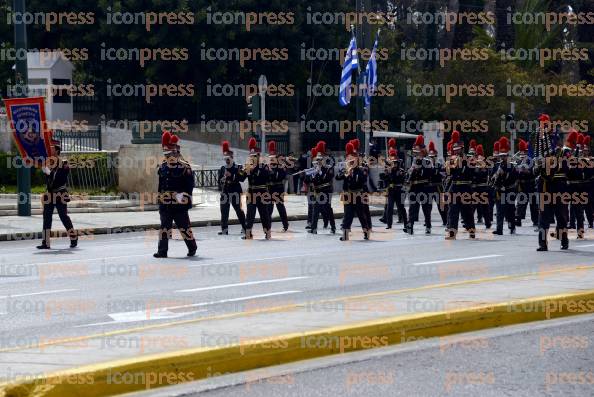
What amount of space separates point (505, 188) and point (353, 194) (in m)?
3.56

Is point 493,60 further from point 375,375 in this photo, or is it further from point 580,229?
point 375,375

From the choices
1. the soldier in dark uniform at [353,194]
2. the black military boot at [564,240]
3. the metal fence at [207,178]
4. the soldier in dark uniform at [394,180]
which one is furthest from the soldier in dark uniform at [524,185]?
the metal fence at [207,178]

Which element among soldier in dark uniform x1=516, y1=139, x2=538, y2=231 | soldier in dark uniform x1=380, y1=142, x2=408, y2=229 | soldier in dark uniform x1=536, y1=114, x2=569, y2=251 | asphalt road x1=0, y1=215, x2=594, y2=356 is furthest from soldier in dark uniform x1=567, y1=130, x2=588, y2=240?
soldier in dark uniform x1=380, y1=142, x2=408, y2=229

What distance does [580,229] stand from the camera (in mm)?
23828

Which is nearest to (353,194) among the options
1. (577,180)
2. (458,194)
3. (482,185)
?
(458,194)

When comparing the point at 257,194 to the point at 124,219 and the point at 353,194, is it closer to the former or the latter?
the point at 353,194

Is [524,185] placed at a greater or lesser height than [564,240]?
greater

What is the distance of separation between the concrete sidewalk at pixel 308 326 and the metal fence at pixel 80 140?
24.6m

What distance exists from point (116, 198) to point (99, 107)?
15.3 m

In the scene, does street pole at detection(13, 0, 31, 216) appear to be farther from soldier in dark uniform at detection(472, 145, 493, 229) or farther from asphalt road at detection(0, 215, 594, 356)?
soldier in dark uniform at detection(472, 145, 493, 229)

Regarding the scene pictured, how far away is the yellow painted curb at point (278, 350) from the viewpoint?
8.80 meters

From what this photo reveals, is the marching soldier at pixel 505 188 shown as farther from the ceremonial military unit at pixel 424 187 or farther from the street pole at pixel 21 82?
the street pole at pixel 21 82

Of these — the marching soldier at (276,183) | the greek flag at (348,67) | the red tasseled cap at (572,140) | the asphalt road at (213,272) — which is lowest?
the asphalt road at (213,272)

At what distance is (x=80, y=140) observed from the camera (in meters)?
38.0
